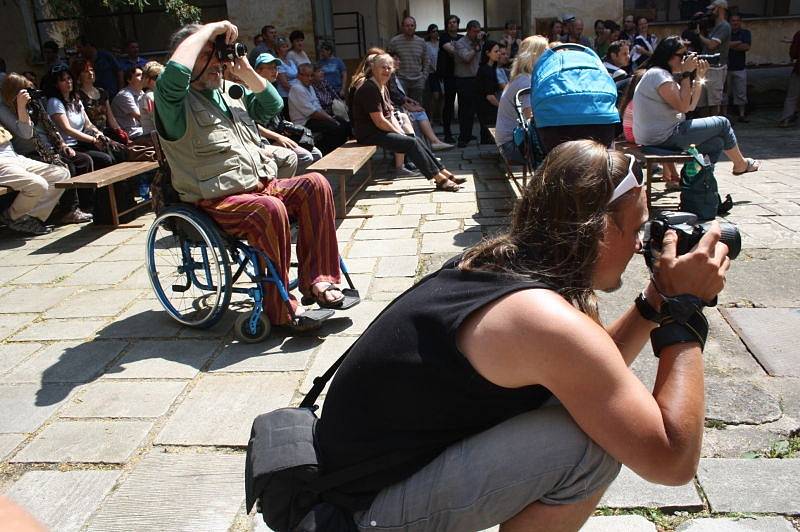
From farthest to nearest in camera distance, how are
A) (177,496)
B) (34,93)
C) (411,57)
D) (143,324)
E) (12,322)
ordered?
(411,57), (34,93), (12,322), (143,324), (177,496)

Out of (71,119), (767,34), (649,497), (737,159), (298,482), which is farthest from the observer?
(767,34)

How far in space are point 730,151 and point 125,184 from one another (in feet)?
18.4

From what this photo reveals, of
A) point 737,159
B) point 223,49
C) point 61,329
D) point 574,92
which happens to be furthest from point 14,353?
point 737,159

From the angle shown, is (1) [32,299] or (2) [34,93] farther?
(2) [34,93]

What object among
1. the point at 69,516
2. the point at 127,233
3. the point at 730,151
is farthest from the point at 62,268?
the point at 730,151

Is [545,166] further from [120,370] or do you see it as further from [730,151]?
[730,151]

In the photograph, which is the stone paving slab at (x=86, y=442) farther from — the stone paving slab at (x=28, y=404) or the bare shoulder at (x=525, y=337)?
the bare shoulder at (x=525, y=337)

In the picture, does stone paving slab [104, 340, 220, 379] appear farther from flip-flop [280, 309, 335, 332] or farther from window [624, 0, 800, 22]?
window [624, 0, 800, 22]

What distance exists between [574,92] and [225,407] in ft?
9.90

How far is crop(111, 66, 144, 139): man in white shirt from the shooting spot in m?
8.03

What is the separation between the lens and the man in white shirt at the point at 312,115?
843 cm

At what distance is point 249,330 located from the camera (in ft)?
11.7

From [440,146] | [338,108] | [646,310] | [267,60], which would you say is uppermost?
[267,60]

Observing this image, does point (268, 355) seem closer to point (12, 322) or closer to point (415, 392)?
point (12, 322)
